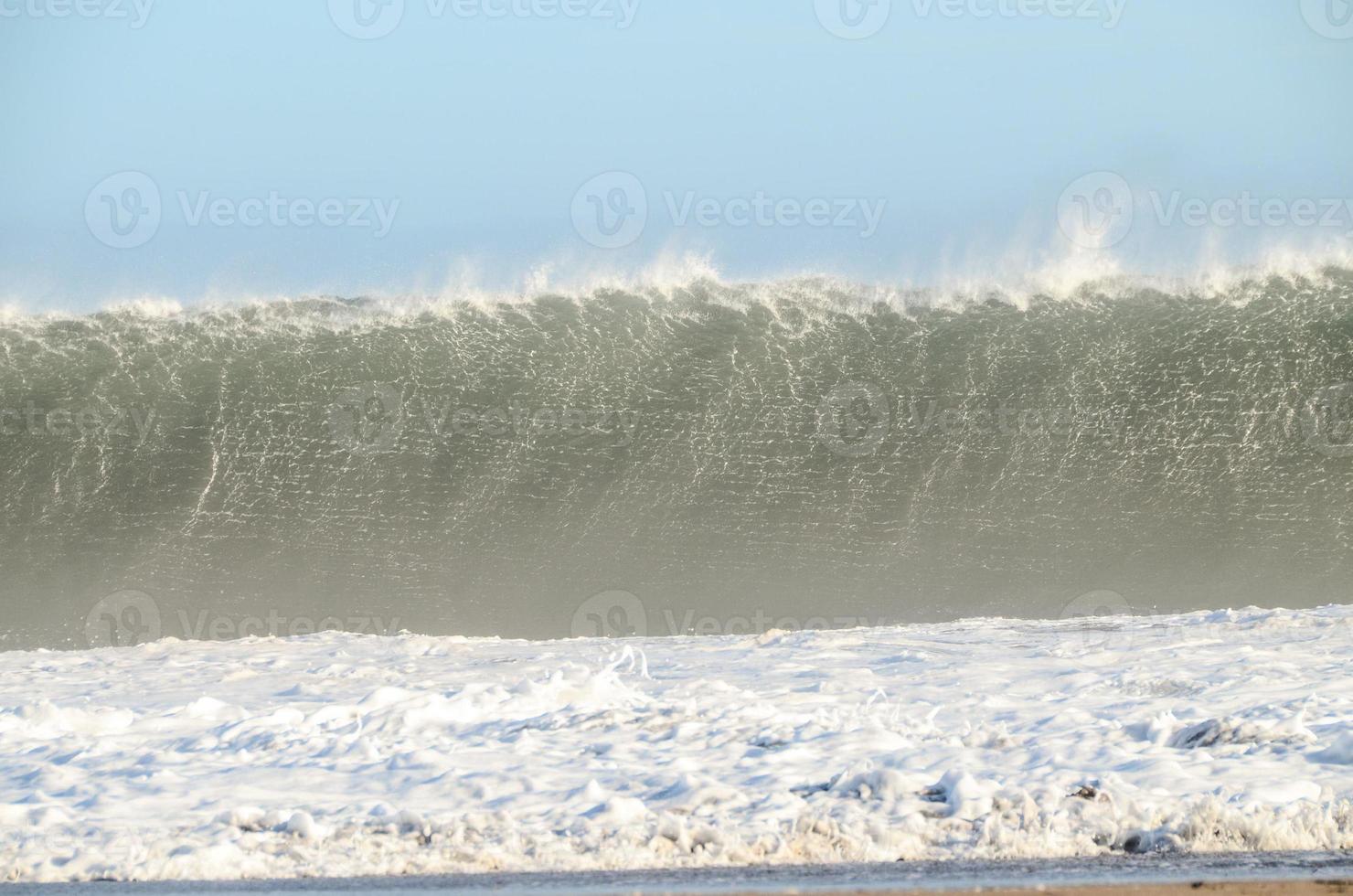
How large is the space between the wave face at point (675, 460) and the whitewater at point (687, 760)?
3.89 m

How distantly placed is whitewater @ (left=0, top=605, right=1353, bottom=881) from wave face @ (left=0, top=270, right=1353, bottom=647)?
12.8 ft

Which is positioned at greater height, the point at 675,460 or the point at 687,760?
the point at 675,460

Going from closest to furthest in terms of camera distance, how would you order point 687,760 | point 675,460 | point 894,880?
1. point 894,880
2. point 687,760
3. point 675,460

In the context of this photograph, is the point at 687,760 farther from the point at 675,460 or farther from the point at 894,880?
the point at 675,460

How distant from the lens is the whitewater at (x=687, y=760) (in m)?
3.82

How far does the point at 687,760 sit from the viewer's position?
478cm

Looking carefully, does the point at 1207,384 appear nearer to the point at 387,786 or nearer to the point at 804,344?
the point at 804,344

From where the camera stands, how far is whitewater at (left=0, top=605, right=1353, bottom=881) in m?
3.82

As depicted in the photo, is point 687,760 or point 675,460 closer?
point 687,760

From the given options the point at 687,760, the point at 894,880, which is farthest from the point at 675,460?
the point at 894,880

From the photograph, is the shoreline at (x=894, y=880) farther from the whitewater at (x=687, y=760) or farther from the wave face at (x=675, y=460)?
the wave face at (x=675, y=460)

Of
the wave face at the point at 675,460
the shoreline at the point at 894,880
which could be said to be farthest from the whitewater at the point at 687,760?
the wave face at the point at 675,460

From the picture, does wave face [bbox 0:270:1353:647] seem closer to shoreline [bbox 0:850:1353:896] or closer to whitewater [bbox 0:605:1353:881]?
whitewater [bbox 0:605:1353:881]

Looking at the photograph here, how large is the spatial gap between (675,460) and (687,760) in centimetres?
823
